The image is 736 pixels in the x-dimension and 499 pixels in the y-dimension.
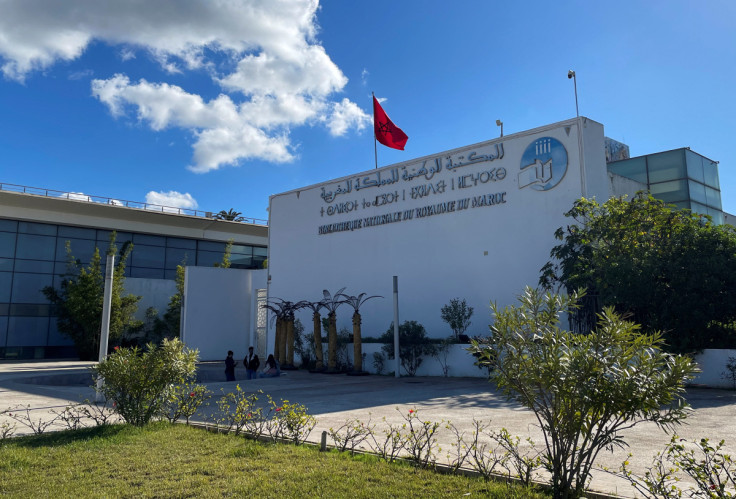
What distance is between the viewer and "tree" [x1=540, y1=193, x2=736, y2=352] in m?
14.3

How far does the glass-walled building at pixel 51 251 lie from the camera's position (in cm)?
3228

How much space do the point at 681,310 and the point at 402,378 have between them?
9.19 m

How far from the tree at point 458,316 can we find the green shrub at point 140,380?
43.0 feet

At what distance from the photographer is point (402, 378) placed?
2000 cm

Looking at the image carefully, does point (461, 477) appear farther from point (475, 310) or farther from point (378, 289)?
point (378, 289)

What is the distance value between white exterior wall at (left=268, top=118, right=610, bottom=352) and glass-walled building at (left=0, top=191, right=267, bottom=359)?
13609mm

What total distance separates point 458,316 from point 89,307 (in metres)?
21.7

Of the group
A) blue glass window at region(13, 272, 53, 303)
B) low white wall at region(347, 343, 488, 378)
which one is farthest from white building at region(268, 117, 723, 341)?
blue glass window at region(13, 272, 53, 303)

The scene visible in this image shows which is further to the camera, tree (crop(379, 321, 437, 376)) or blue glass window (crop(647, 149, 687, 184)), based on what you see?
blue glass window (crop(647, 149, 687, 184))

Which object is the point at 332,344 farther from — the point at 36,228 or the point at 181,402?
the point at 36,228

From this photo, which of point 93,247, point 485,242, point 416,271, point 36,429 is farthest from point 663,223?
point 93,247

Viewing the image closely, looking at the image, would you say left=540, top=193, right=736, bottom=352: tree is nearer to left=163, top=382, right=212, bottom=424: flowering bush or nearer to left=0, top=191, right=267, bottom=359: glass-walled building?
left=163, top=382, right=212, bottom=424: flowering bush

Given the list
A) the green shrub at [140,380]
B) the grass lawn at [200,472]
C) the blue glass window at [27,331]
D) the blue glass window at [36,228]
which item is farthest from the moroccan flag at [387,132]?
the blue glass window at [27,331]

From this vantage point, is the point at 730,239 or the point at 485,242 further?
the point at 485,242
